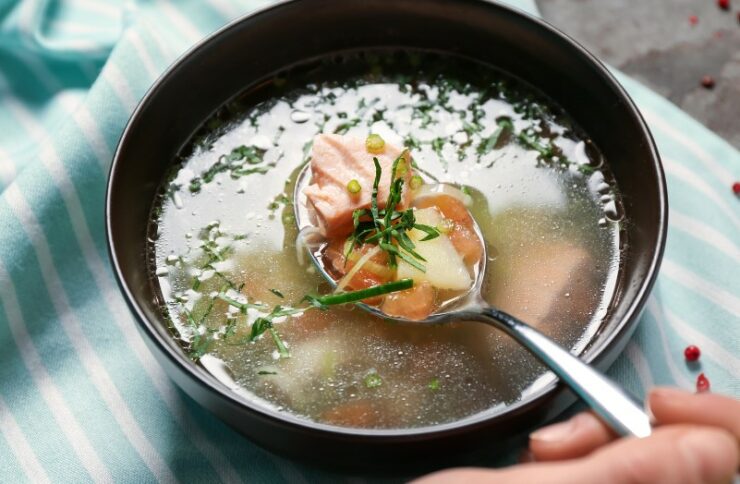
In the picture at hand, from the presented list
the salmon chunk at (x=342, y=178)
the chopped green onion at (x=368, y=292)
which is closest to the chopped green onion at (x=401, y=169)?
the salmon chunk at (x=342, y=178)

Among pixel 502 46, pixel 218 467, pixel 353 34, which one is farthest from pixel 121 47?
pixel 218 467

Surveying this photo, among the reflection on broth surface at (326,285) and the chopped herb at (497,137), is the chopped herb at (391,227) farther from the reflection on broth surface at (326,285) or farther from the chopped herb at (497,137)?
the chopped herb at (497,137)

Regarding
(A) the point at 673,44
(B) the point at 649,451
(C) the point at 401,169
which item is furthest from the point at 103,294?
(A) the point at 673,44

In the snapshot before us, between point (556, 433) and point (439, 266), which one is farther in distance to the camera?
point (439, 266)

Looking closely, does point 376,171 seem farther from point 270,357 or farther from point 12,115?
point 12,115

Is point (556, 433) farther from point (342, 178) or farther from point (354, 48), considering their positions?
Answer: point (354, 48)

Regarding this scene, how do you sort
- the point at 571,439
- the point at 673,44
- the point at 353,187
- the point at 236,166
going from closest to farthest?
the point at 571,439, the point at 353,187, the point at 236,166, the point at 673,44
